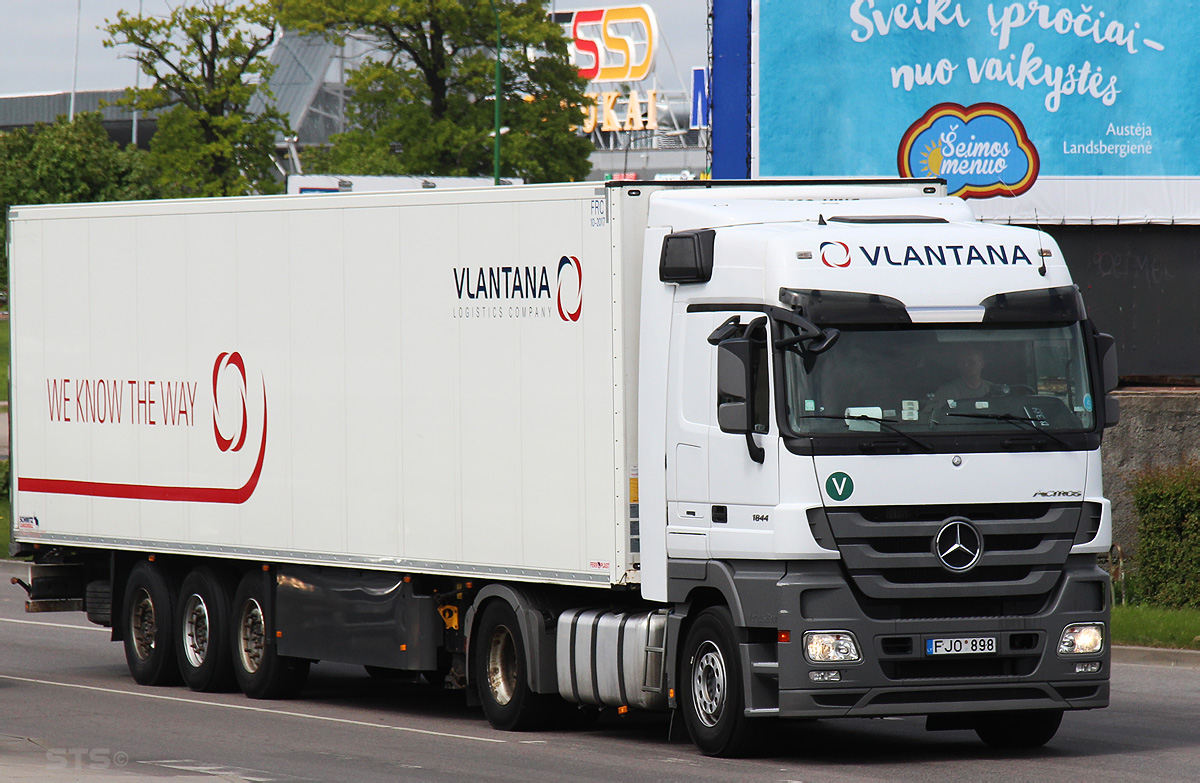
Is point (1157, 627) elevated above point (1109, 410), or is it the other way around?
point (1109, 410)

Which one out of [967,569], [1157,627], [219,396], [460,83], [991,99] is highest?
[460,83]

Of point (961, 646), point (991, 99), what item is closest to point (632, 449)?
point (961, 646)

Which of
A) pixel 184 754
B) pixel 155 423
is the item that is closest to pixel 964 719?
pixel 184 754

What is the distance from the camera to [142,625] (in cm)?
1656

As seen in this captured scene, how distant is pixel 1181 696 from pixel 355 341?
7035 millimetres

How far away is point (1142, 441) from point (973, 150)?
5.01 metres

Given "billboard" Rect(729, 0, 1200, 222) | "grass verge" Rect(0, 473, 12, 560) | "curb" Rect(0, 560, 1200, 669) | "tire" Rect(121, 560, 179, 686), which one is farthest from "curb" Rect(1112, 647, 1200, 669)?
"grass verge" Rect(0, 473, 12, 560)

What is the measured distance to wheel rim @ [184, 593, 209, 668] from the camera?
15844mm

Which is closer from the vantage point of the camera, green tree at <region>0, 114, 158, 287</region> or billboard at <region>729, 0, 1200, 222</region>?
billboard at <region>729, 0, 1200, 222</region>

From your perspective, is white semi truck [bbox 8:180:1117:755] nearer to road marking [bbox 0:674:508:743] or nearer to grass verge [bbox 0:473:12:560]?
road marking [bbox 0:674:508:743]

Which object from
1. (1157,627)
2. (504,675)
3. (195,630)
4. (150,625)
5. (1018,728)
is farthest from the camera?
(1157,627)

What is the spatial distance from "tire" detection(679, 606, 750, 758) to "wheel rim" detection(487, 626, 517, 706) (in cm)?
174

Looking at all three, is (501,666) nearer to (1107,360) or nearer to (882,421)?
(882,421)

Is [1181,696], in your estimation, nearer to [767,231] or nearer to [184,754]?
[767,231]
